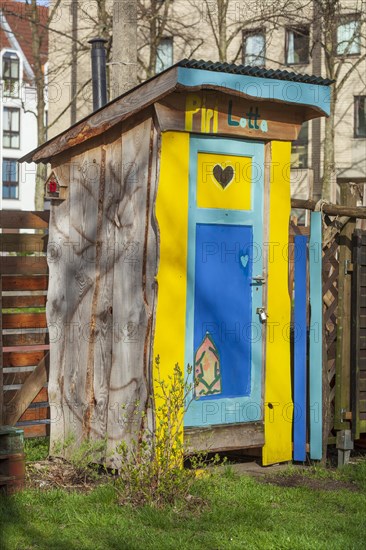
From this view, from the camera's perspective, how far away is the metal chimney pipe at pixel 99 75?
11.2 meters

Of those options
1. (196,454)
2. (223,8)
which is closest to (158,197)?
(196,454)

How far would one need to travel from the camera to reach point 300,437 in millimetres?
8516

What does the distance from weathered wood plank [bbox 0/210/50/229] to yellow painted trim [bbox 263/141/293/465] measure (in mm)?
1904

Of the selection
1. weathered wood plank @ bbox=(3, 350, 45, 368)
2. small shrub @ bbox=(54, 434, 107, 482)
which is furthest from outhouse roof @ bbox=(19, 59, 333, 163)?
small shrub @ bbox=(54, 434, 107, 482)

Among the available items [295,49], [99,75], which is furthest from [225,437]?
[295,49]

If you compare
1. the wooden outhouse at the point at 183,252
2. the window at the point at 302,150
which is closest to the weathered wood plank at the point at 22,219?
the wooden outhouse at the point at 183,252

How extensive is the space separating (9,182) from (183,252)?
50.0 meters

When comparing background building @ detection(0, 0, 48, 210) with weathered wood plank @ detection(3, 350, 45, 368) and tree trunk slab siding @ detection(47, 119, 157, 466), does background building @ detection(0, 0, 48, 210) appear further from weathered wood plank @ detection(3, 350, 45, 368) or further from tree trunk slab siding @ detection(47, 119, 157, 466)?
tree trunk slab siding @ detection(47, 119, 157, 466)

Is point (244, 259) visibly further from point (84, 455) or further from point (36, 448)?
point (36, 448)

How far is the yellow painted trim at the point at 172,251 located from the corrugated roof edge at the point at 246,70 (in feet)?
1.71

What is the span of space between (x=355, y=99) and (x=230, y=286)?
30875mm

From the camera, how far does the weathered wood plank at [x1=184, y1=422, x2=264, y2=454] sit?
7.92 meters

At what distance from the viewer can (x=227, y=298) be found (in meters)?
8.20

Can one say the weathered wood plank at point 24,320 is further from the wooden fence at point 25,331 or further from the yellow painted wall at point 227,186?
the yellow painted wall at point 227,186
